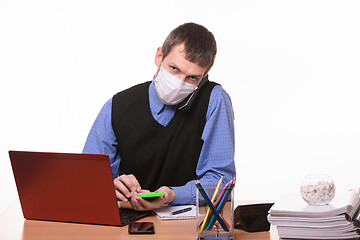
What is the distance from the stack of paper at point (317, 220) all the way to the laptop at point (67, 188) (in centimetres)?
46

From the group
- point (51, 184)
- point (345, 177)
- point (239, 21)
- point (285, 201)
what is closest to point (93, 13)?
point (239, 21)

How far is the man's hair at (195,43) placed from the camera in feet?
6.15

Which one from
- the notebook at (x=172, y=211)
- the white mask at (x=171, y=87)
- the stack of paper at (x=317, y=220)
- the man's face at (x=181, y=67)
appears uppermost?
the man's face at (x=181, y=67)

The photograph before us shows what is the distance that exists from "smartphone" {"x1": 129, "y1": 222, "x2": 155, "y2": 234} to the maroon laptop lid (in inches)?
1.9

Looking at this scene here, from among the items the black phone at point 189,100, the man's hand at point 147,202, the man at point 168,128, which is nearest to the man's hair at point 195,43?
the man at point 168,128

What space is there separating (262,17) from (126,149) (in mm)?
2166

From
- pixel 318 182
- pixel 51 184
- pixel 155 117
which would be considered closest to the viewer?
pixel 318 182

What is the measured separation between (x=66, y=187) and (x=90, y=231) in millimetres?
142

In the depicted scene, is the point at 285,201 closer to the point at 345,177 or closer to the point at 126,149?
the point at 126,149

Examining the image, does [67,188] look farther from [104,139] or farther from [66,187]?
[104,139]

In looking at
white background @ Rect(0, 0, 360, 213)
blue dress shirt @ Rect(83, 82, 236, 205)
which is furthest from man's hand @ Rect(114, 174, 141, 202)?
white background @ Rect(0, 0, 360, 213)


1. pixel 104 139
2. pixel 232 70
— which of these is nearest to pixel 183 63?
pixel 104 139

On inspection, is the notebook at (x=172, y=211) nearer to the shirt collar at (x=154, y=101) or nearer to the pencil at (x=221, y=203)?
the pencil at (x=221, y=203)

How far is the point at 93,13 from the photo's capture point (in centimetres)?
387
